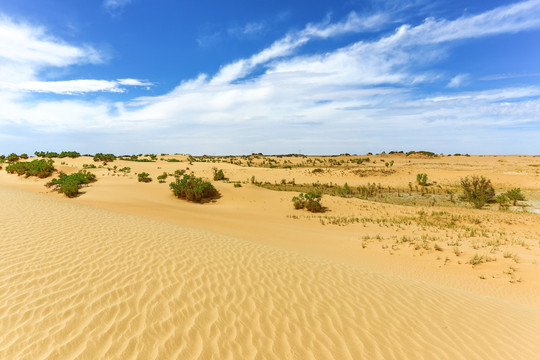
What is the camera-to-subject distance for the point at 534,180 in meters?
28.5

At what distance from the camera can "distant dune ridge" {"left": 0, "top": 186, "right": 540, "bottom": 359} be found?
Answer: 136 inches

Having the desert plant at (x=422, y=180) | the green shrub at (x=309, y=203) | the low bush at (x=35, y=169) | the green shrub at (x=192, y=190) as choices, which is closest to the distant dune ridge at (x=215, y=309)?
the green shrub at (x=309, y=203)

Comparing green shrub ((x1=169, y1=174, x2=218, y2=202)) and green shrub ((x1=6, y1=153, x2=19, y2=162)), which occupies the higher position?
green shrub ((x1=6, y1=153, x2=19, y2=162))

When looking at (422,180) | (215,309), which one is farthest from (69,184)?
(422,180)

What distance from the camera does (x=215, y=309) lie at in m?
4.34

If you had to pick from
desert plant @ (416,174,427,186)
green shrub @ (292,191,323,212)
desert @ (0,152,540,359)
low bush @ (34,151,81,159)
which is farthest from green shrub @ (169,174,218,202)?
low bush @ (34,151,81,159)

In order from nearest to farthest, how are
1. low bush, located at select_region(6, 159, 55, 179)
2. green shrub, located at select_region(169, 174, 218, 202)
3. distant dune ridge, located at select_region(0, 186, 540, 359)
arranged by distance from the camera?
distant dune ridge, located at select_region(0, 186, 540, 359), green shrub, located at select_region(169, 174, 218, 202), low bush, located at select_region(6, 159, 55, 179)

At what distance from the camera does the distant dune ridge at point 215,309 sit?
3.45 metres

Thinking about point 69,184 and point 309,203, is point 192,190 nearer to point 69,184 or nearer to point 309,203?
point 69,184

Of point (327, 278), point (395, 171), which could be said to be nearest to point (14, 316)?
point (327, 278)

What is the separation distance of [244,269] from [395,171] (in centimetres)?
3425

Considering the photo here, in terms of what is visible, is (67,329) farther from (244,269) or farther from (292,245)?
(292,245)

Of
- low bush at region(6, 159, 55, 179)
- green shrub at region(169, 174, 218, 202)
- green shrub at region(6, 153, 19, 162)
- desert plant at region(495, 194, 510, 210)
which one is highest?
green shrub at region(6, 153, 19, 162)

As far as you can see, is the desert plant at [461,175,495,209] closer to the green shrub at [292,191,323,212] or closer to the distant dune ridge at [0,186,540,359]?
the green shrub at [292,191,323,212]
